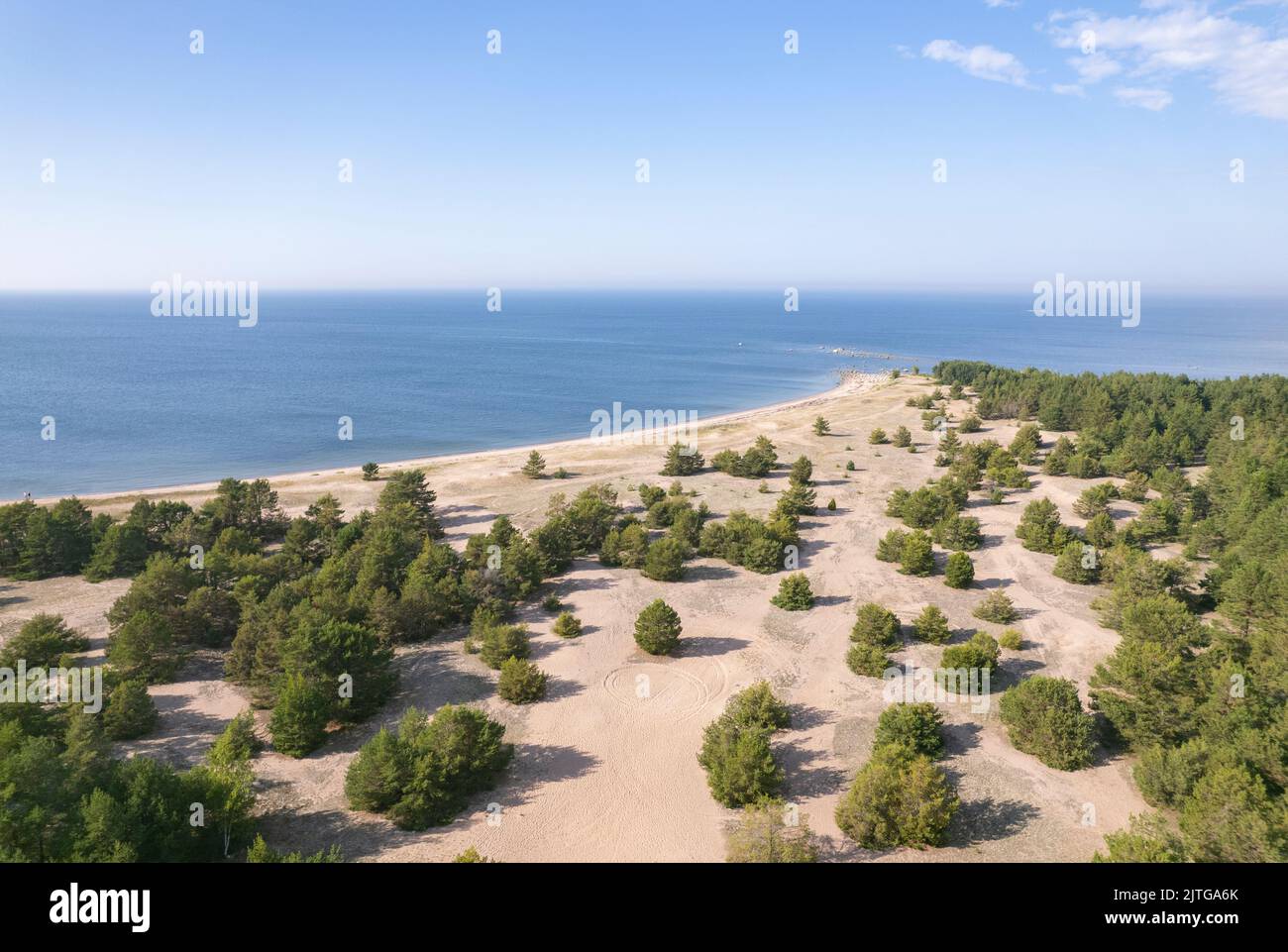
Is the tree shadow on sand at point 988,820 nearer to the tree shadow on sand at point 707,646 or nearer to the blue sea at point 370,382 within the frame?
the tree shadow on sand at point 707,646

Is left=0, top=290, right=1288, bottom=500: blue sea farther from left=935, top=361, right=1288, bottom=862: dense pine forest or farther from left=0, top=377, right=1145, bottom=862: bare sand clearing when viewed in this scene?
left=935, top=361, right=1288, bottom=862: dense pine forest

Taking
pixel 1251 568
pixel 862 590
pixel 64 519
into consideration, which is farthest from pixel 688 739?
pixel 64 519

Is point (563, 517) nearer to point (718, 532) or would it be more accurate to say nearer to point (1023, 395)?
point (718, 532)

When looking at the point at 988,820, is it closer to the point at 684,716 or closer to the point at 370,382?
the point at 684,716

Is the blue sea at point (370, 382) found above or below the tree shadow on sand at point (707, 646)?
above

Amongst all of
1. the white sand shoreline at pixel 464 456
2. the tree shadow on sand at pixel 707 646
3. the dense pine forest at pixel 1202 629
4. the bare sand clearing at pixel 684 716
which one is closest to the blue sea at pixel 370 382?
the white sand shoreline at pixel 464 456

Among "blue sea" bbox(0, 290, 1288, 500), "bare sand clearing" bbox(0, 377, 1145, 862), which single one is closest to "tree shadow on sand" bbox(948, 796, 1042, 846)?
"bare sand clearing" bbox(0, 377, 1145, 862)

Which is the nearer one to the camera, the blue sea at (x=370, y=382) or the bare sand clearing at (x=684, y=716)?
the bare sand clearing at (x=684, y=716)
